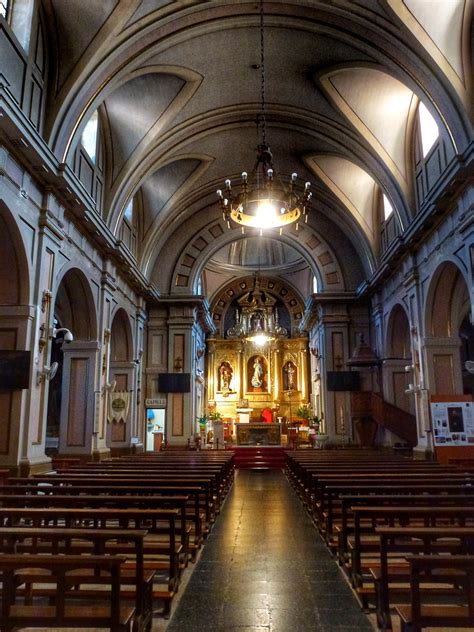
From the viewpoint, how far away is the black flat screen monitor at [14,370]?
8.48 metres

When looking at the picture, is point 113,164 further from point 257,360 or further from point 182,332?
point 257,360

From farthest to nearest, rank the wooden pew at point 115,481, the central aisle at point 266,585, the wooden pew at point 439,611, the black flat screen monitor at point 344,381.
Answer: the black flat screen monitor at point 344,381
the wooden pew at point 115,481
the central aisle at point 266,585
the wooden pew at point 439,611

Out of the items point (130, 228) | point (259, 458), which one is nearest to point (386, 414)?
point (259, 458)

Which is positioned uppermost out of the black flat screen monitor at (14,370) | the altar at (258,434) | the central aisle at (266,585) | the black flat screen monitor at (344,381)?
the black flat screen monitor at (344,381)

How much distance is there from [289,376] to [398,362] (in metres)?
11.4

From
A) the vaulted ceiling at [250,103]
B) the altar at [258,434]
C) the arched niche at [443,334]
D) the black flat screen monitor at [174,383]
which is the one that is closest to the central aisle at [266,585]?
the arched niche at [443,334]

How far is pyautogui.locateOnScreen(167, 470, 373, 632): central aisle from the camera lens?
359cm

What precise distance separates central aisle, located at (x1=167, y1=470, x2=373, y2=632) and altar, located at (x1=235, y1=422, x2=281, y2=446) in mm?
12608

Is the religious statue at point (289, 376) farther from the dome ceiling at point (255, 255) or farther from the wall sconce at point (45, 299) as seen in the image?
the wall sconce at point (45, 299)

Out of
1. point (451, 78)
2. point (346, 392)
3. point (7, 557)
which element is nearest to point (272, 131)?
point (451, 78)

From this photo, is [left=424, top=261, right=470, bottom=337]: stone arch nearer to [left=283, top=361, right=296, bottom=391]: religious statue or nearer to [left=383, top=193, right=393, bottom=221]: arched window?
[left=383, top=193, right=393, bottom=221]: arched window

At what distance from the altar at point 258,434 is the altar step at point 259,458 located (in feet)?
4.95

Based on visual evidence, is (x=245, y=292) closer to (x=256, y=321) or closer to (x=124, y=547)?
(x=256, y=321)

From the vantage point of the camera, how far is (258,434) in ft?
66.8
